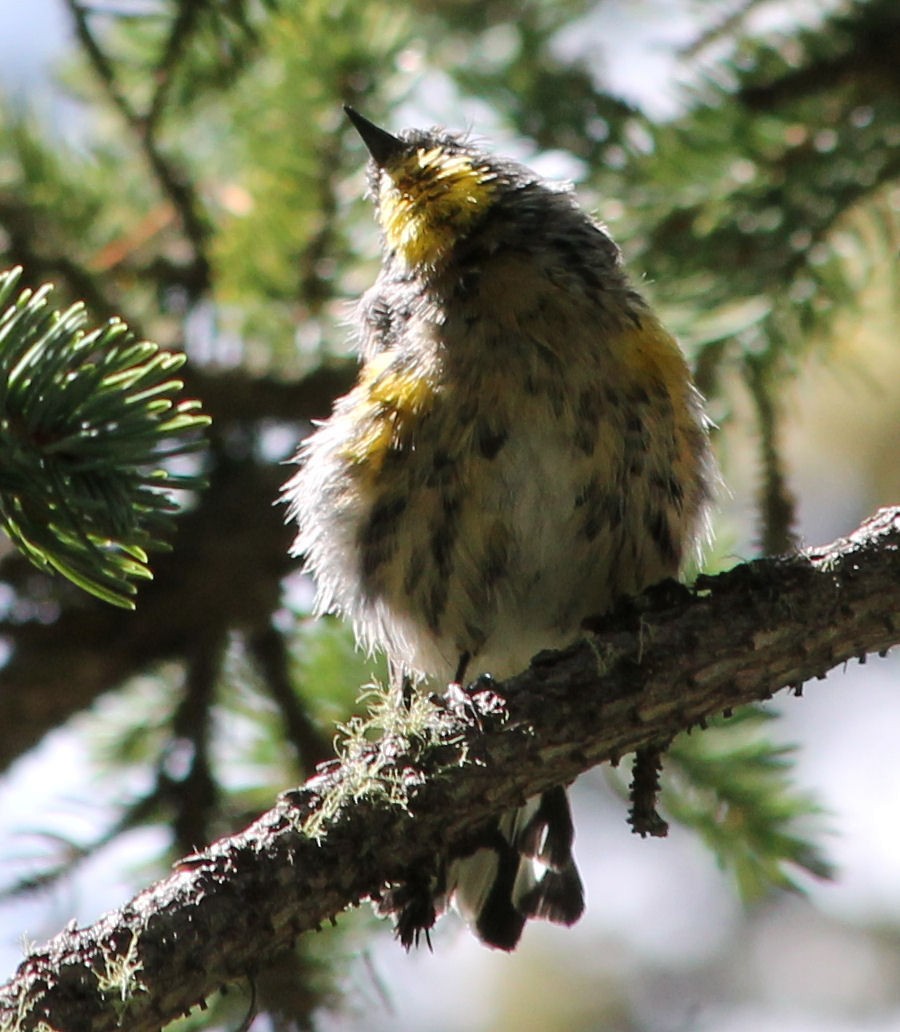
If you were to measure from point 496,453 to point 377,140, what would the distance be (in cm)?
81

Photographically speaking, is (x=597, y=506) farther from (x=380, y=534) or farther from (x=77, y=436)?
(x=77, y=436)

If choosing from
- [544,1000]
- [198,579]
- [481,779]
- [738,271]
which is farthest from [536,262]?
[544,1000]

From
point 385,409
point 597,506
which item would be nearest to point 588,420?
point 597,506

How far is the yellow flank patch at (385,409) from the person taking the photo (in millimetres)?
3053

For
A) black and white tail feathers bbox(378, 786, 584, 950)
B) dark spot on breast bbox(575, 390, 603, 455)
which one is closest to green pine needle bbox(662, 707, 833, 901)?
black and white tail feathers bbox(378, 786, 584, 950)

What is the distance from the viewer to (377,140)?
3262 millimetres

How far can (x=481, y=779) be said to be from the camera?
6.82ft

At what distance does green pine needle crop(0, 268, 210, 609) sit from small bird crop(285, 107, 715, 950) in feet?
4.12

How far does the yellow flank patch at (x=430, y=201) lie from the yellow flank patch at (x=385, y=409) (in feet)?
1.05

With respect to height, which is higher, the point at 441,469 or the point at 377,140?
the point at 377,140

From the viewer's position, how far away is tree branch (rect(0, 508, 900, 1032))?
68.8 inches

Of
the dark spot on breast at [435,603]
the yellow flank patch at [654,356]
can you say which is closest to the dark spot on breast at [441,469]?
the dark spot on breast at [435,603]

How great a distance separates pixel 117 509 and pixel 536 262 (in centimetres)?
171

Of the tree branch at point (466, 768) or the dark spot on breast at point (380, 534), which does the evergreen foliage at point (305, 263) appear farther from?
the tree branch at point (466, 768)
